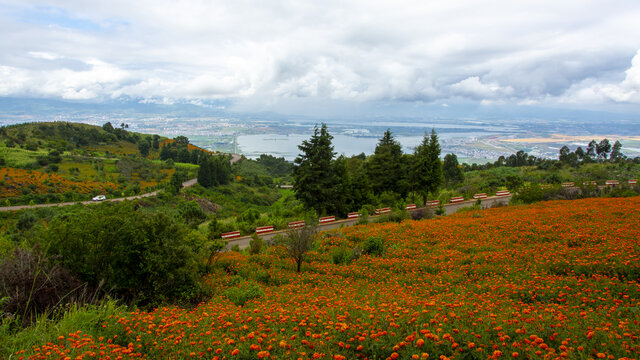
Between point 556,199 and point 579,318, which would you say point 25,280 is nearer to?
point 579,318

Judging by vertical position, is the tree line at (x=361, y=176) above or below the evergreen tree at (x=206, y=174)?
above

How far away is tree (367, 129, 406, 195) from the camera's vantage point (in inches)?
1131

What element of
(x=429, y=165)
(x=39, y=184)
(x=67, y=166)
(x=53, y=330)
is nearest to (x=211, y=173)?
(x=67, y=166)

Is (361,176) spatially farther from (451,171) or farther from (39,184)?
(39,184)

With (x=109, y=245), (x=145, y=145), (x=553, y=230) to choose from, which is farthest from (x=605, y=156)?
(x=145, y=145)

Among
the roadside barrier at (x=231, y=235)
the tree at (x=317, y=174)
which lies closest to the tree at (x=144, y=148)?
the tree at (x=317, y=174)

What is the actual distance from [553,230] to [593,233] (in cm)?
124

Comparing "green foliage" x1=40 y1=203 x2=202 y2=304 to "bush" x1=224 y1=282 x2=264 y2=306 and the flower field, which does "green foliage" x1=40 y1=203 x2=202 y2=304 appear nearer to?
"bush" x1=224 y1=282 x2=264 y2=306

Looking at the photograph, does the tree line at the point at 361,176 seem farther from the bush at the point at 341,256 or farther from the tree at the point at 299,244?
the tree at the point at 299,244

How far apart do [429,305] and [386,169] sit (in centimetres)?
2443

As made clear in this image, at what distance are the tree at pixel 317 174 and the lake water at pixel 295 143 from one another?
64.1 metres

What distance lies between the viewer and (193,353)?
12.5 feet

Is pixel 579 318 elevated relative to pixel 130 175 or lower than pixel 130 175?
elevated

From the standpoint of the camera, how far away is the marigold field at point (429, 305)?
3.80 meters
